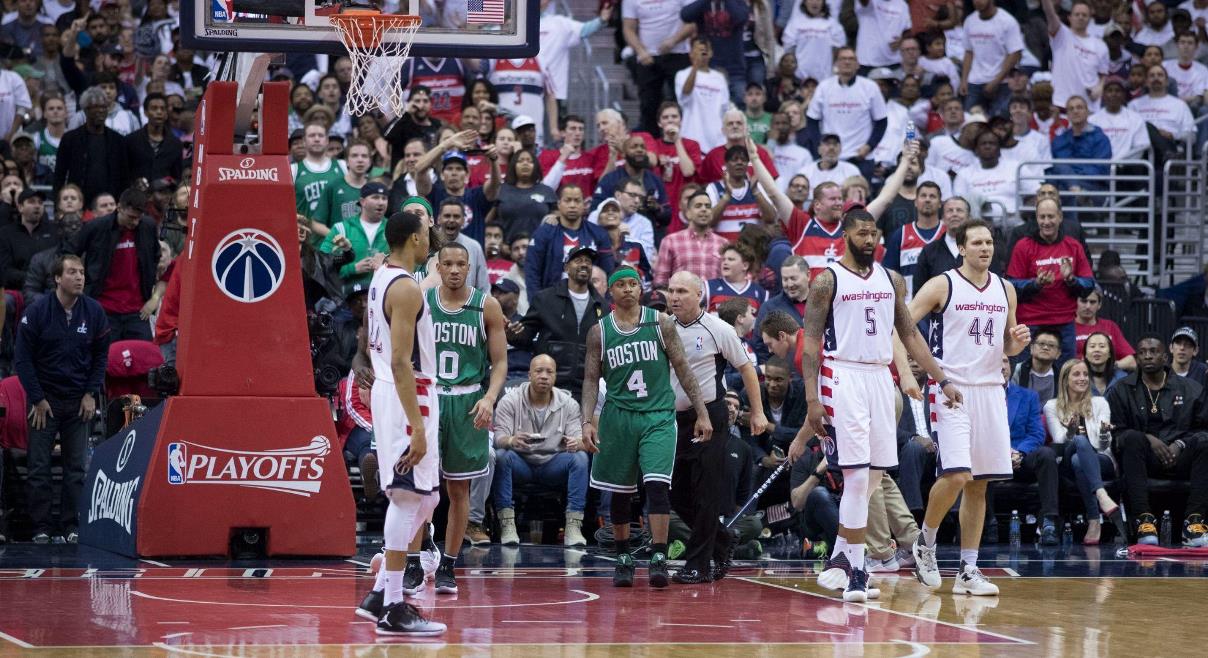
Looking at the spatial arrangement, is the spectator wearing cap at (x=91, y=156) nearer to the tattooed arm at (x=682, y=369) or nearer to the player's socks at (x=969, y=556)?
the tattooed arm at (x=682, y=369)

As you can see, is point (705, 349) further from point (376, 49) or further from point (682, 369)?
point (376, 49)

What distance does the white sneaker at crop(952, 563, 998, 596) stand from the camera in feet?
36.3

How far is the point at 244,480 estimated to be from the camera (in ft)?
40.5

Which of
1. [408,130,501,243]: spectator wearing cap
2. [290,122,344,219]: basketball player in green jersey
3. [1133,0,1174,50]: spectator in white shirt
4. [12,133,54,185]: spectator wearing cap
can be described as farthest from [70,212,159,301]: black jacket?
[1133,0,1174,50]: spectator in white shirt

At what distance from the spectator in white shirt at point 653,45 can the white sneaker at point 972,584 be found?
10.4m

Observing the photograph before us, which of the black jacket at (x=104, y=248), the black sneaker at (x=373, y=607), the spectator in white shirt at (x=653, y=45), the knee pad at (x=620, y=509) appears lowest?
the black sneaker at (x=373, y=607)

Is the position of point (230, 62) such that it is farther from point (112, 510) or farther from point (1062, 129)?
point (1062, 129)

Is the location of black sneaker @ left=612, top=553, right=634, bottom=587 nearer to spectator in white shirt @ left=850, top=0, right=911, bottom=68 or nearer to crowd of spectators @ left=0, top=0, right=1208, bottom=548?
crowd of spectators @ left=0, top=0, right=1208, bottom=548

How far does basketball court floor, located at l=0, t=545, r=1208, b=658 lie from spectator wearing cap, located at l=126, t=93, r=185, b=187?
19.0 ft

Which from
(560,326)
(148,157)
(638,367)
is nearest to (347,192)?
(148,157)

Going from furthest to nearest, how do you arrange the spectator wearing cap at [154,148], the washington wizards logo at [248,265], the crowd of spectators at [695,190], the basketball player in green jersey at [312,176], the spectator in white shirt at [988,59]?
the spectator in white shirt at [988,59] → the spectator wearing cap at [154,148] → the basketball player in green jersey at [312,176] → the crowd of spectators at [695,190] → the washington wizards logo at [248,265]

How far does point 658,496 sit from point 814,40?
12193 millimetres

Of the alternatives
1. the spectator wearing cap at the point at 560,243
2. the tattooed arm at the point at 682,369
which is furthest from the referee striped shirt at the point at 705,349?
the spectator wearing cap at the point at 560,243

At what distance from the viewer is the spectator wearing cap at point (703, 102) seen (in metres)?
20.0
